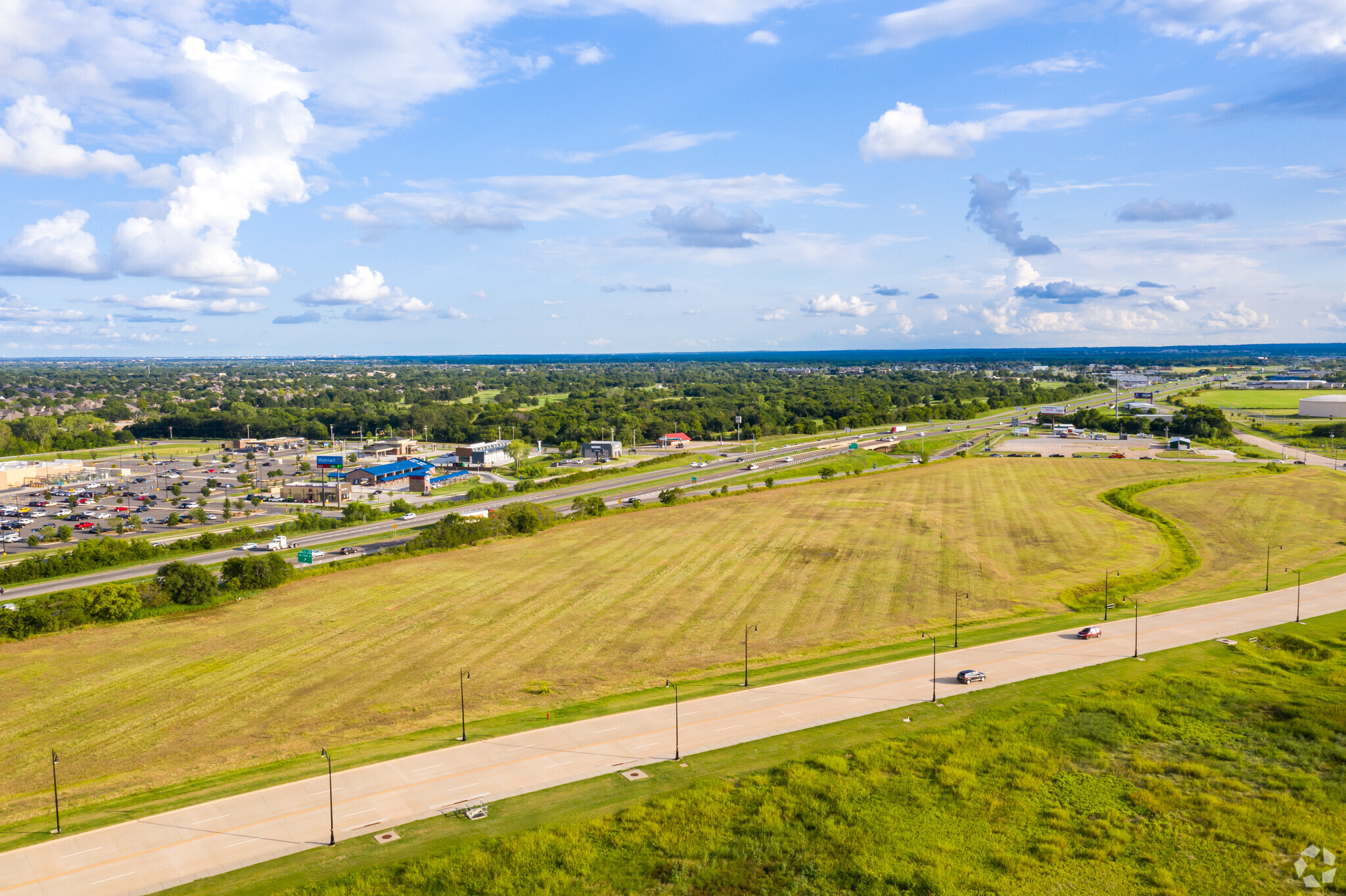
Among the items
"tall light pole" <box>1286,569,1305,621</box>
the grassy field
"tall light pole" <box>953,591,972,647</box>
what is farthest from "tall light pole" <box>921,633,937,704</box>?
"tall light pole" <box>1286,569,1305,621</box>

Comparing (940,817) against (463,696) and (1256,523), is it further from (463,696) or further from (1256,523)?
(1256,523)

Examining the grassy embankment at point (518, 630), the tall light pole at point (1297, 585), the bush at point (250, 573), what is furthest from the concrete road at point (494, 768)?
the bush at point (250, 573)

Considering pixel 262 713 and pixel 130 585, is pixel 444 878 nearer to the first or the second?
pixel 262 713

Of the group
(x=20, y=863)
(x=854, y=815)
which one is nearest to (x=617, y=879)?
(x=854, y=815)

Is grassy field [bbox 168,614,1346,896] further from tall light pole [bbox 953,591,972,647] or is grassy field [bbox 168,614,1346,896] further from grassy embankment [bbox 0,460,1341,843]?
tall light pole [bbox 953,591,972,647]

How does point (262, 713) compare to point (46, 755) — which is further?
point (262, 713)

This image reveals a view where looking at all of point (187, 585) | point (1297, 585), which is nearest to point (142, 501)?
point (187, 585)

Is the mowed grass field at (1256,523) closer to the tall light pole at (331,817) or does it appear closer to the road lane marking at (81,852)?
the tall light pole at (331,817)
